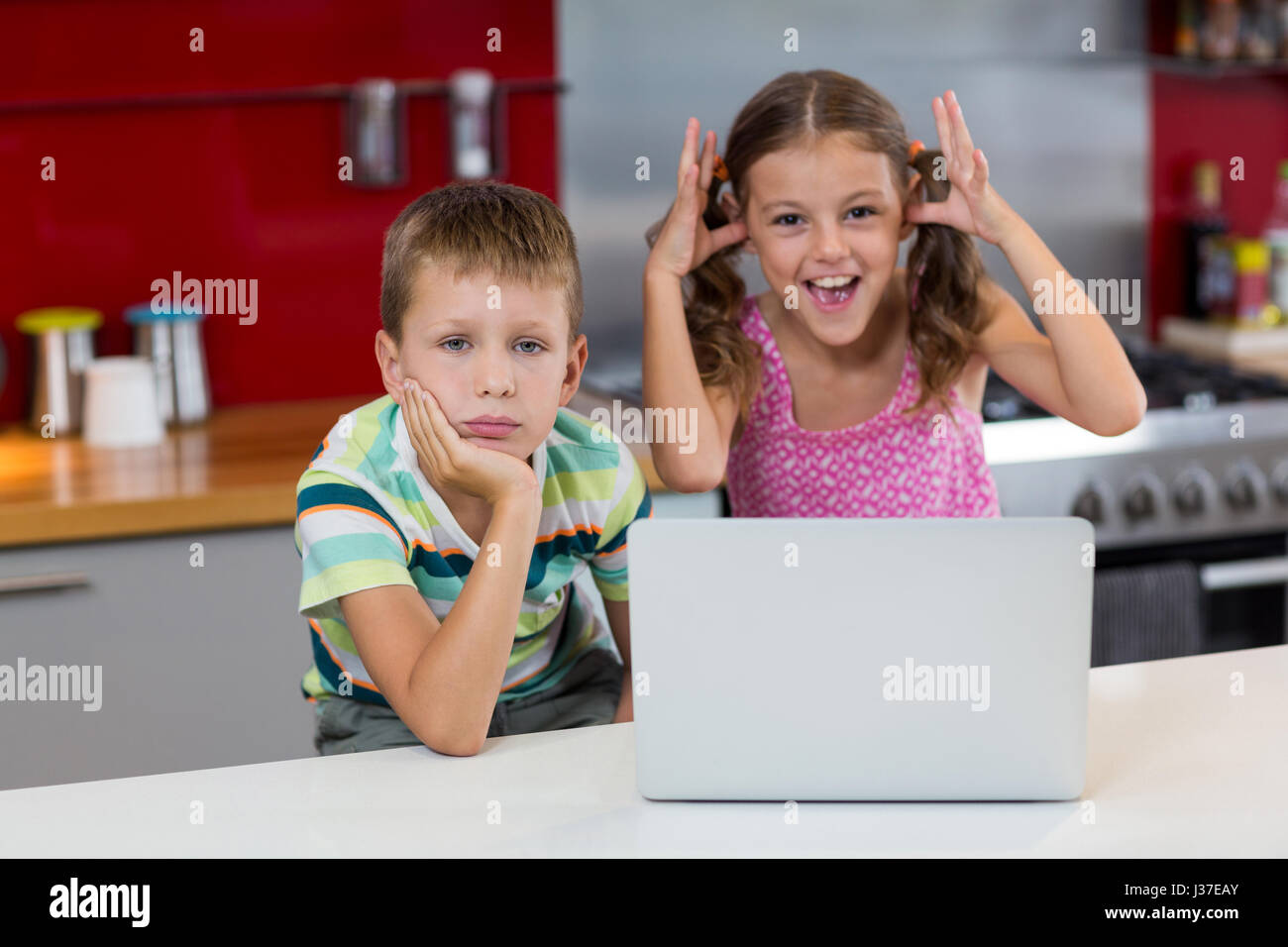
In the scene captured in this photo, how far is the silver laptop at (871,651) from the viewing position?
93 centimetres

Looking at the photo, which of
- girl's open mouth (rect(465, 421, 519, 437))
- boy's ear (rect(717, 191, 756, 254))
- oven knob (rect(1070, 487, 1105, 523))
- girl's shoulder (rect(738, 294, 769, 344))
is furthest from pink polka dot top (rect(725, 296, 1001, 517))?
oven knob (rect(1070, 487, 1105, 523))

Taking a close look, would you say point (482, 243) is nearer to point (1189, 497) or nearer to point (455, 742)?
point (455, 742)

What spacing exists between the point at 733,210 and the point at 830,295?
163 millimetres

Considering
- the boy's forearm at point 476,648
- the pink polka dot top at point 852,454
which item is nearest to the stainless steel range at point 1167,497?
the pink polka dot top at point 852,454

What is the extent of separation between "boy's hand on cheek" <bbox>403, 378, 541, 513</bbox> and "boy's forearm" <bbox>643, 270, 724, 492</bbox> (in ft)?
1.08

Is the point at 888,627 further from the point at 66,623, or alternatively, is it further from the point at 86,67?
the point at 86,67

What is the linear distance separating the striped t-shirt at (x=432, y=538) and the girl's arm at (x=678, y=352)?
0.10 meters

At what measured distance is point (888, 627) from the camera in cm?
94

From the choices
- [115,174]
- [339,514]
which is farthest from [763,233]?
[115,174]

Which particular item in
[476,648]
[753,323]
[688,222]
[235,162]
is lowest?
[476,648]

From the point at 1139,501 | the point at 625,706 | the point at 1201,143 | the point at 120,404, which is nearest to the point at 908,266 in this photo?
the point at 625,706

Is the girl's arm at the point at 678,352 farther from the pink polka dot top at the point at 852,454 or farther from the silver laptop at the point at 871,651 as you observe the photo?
the silver laptop at the point at 871,651

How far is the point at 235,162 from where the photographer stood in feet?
8.05

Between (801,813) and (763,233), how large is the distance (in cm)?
72
